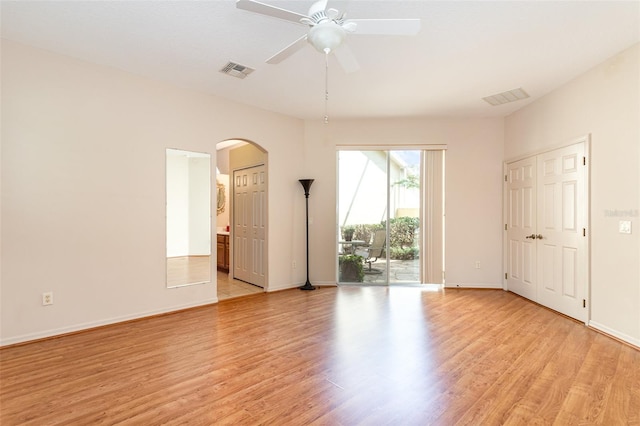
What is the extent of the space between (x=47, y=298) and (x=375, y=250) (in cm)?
442

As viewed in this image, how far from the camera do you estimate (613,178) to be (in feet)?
10.9

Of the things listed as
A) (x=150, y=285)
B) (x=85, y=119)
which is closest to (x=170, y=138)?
(x=85, y=119)

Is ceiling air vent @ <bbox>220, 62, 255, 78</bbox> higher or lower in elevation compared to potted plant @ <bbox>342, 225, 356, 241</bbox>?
higher

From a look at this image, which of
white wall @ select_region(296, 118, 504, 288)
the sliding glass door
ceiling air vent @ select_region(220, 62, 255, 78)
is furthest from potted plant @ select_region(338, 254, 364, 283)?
ceiling air vent @ select_region(220, 62, 255, 78)

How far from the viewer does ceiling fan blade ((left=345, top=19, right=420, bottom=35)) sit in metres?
2.03

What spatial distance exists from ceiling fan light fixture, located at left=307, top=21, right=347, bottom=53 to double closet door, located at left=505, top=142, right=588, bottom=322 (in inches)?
132

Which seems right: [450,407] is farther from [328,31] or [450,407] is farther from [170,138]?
[170,138]

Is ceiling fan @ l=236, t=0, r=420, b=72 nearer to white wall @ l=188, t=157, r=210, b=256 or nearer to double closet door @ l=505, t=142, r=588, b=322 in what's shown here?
white wall @ l=188, t=157, r=210, b=256

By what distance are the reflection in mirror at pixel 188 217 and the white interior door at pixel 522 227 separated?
4557mm

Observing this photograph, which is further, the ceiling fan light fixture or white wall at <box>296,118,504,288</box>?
white wall at <box>296,118,504,288</box>

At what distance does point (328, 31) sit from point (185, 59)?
6.67ft

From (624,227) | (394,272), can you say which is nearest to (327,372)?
(624,227)

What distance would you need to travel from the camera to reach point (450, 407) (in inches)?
82.0

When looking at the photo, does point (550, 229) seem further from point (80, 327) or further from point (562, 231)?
point (80, 327)
